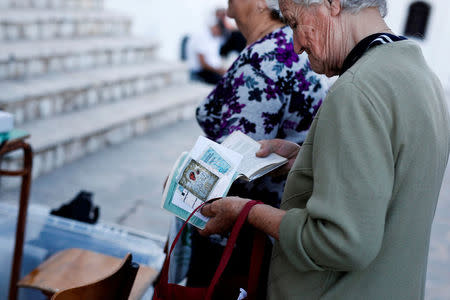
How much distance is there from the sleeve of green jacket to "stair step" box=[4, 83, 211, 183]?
330 cm

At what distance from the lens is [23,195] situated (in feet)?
6.88

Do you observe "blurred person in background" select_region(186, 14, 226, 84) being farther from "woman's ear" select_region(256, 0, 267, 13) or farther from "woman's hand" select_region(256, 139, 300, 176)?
"woman's hand" select_region(256, 139, 300, 176)

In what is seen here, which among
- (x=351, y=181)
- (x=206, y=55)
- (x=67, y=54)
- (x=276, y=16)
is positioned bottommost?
(x=206, y=55)

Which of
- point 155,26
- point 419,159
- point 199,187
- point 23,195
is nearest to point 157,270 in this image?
point 23,195

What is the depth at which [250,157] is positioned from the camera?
141 cm

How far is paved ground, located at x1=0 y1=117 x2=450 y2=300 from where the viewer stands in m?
3.57

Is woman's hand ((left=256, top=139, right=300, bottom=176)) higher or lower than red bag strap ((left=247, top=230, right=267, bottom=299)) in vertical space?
higher

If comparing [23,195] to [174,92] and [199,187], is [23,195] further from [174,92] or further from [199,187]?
Result: [174,92]

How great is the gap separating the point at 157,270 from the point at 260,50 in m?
1.15

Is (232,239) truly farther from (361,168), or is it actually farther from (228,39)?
(228,39)

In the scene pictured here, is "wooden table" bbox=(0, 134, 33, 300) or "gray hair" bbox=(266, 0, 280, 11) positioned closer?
"gray hair" bbox=(266, 0, 280, 11)

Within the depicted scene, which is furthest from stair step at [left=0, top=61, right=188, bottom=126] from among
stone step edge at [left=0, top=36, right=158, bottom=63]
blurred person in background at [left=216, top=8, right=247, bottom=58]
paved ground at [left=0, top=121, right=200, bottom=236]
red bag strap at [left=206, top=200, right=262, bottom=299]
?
red bag strap at [left=206, top=200, right=262, bottom=299]

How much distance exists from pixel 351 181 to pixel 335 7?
0.39m

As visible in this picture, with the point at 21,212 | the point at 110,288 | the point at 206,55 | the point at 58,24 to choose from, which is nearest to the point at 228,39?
the point at 206,55
